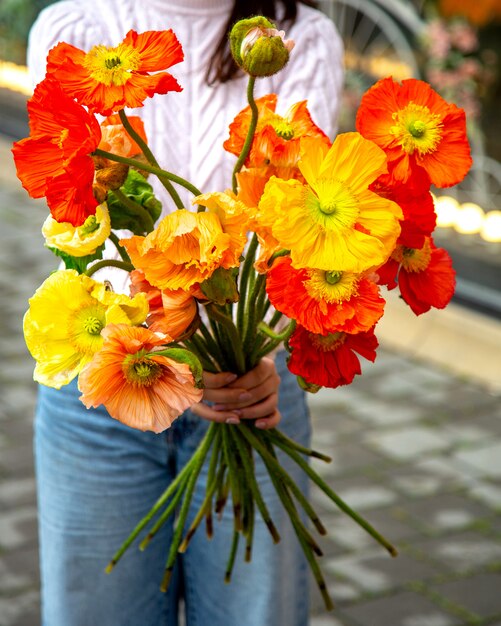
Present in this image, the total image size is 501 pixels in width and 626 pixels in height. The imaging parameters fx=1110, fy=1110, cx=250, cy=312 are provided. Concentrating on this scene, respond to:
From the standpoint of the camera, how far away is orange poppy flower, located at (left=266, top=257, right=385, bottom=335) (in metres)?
1.03

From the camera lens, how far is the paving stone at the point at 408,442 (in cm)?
366

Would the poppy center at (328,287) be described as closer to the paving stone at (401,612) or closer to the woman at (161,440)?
the woman at (161,440)

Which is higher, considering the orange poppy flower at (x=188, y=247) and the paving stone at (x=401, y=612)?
the orange poppy flower at (x=188, y=247)

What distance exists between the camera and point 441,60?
15.2 feet

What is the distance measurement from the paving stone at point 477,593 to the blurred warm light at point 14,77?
5.06 m

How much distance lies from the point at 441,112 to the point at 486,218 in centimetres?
364

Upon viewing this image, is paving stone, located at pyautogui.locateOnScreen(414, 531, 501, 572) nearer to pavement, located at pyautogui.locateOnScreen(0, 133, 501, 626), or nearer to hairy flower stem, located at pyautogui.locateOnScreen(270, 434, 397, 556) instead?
pavement, located at pyautogui.locateOnScreen(0, 133, 501, 626)

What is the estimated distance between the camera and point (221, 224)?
1.09 m

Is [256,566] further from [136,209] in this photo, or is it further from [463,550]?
[463,550]

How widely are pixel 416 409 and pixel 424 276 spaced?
2.84m

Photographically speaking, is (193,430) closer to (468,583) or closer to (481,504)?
(468,583)

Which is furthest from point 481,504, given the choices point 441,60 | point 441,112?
point 441,112

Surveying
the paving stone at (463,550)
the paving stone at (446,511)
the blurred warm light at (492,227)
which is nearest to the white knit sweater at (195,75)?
the paving stone at (463,550)

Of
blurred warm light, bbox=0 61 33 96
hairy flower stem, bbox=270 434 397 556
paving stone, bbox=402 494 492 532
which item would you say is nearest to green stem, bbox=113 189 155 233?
hairy flower stem, bbox=270 434 397 556
